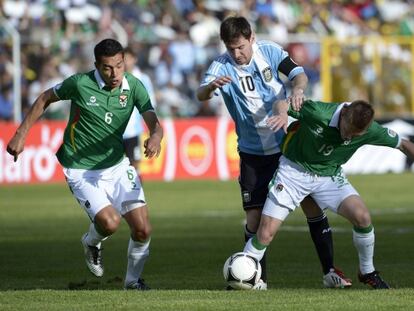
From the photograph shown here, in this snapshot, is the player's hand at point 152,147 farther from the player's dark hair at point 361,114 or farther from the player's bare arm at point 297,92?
the player's dark hair at point 361,114

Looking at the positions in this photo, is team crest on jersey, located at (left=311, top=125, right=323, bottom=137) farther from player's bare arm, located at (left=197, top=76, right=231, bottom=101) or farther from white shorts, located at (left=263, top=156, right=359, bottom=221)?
player's bare arm, located at (left=197, top=76, right=231, bottom=101)

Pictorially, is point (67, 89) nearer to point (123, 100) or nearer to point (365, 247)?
point (123, 100)

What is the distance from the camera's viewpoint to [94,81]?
1070cm

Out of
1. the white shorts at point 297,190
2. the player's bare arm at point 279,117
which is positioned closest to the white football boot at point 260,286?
the white shorts at point 297,190

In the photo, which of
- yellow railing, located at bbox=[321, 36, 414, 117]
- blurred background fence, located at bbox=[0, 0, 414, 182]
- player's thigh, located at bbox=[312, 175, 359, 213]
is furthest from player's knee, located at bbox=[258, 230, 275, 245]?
yellow railing, located at bbox=[321, 36, 414, 117]

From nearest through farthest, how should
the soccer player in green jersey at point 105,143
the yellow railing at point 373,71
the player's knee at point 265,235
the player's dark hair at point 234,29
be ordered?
the player's knee at point 265,235 < the player's dark hair at point 234,29 < the soccer player in green jersey at point 105,143 < the yellow railing at point 373,71

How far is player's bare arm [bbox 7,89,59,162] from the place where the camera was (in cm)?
1028

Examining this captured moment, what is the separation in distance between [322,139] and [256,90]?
92 centimetres

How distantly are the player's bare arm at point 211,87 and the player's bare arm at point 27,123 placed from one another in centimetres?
141

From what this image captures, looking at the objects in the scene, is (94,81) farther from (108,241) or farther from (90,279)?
(108,241)

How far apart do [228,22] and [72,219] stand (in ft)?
30.6

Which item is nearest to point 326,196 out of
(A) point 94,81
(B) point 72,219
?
(A) point 94,81

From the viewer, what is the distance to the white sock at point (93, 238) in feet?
36.5

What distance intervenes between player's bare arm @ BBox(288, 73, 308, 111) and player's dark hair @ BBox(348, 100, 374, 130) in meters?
0.47
